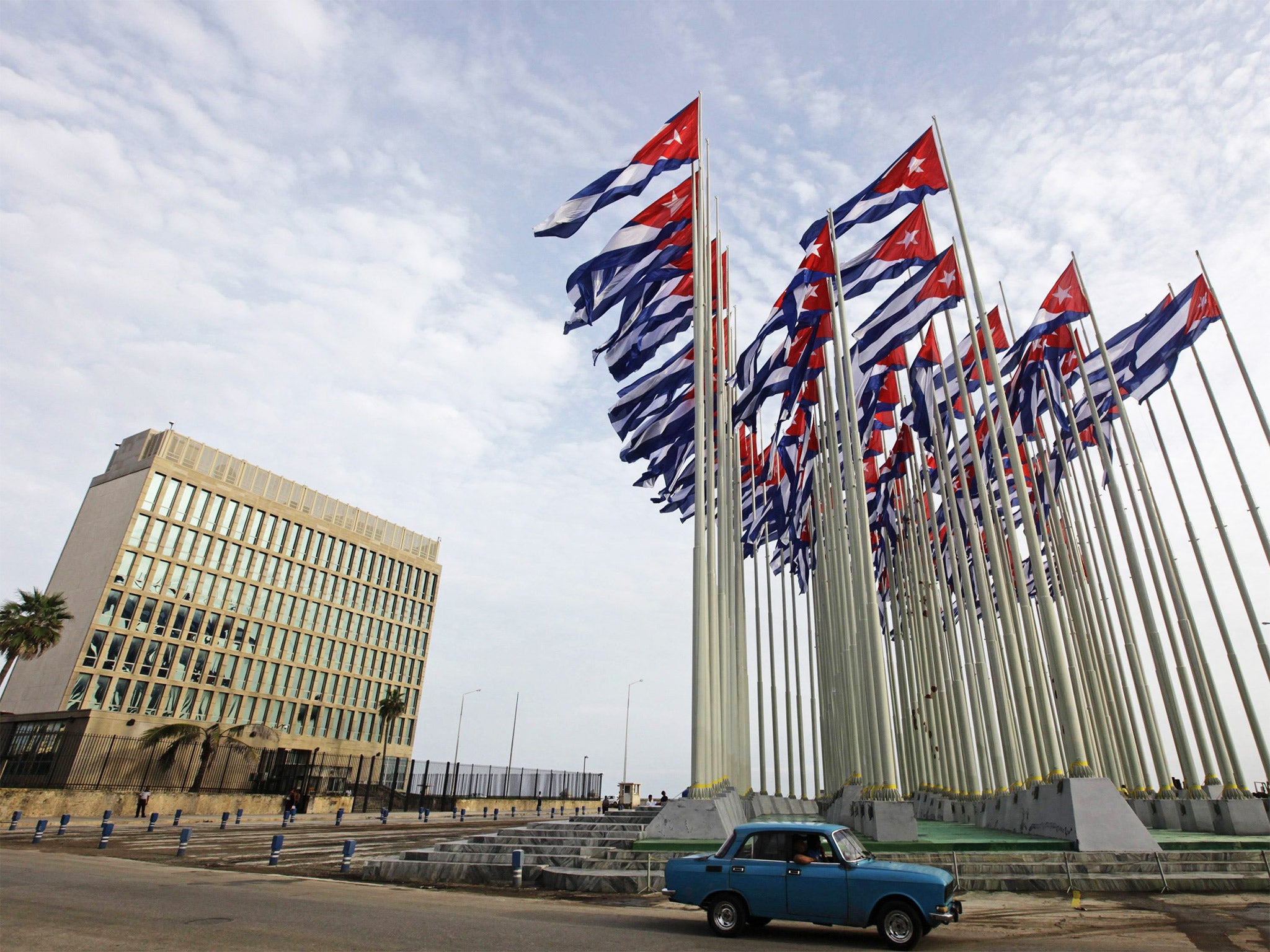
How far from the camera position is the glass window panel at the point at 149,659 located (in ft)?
203

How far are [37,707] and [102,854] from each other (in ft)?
170

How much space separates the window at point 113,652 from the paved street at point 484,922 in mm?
56189

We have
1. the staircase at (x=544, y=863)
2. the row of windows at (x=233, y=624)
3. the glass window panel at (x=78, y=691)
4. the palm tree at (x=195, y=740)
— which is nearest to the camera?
the staircase at (x=544, y=863)

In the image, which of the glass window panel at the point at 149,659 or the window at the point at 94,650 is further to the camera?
the glass window panel at the point at 149,659

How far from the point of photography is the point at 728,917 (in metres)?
9.70

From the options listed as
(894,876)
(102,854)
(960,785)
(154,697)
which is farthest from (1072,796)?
(154,697)

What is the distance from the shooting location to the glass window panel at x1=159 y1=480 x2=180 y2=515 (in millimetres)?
65125

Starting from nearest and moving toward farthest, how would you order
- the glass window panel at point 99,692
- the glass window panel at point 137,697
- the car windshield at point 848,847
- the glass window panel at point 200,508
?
the car windshield at point 848,847
the glass window panel at point 99,692
the glass window panel at point 137,697
the glass window panel at point 200,508

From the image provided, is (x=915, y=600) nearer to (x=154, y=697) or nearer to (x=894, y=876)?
(x=894, y=876)

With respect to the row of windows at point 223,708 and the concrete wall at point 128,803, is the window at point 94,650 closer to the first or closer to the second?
the row of windows at point 223,708

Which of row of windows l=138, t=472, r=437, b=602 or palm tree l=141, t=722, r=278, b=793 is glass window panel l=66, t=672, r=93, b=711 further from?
row of windows l=138, t=472, r=437, b=602

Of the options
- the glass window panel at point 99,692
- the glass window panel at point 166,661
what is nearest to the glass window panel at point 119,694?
the glass window panel at point 99,692

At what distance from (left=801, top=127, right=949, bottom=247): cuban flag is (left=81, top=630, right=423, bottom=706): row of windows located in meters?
66.3

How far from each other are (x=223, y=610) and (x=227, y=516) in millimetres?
8689
